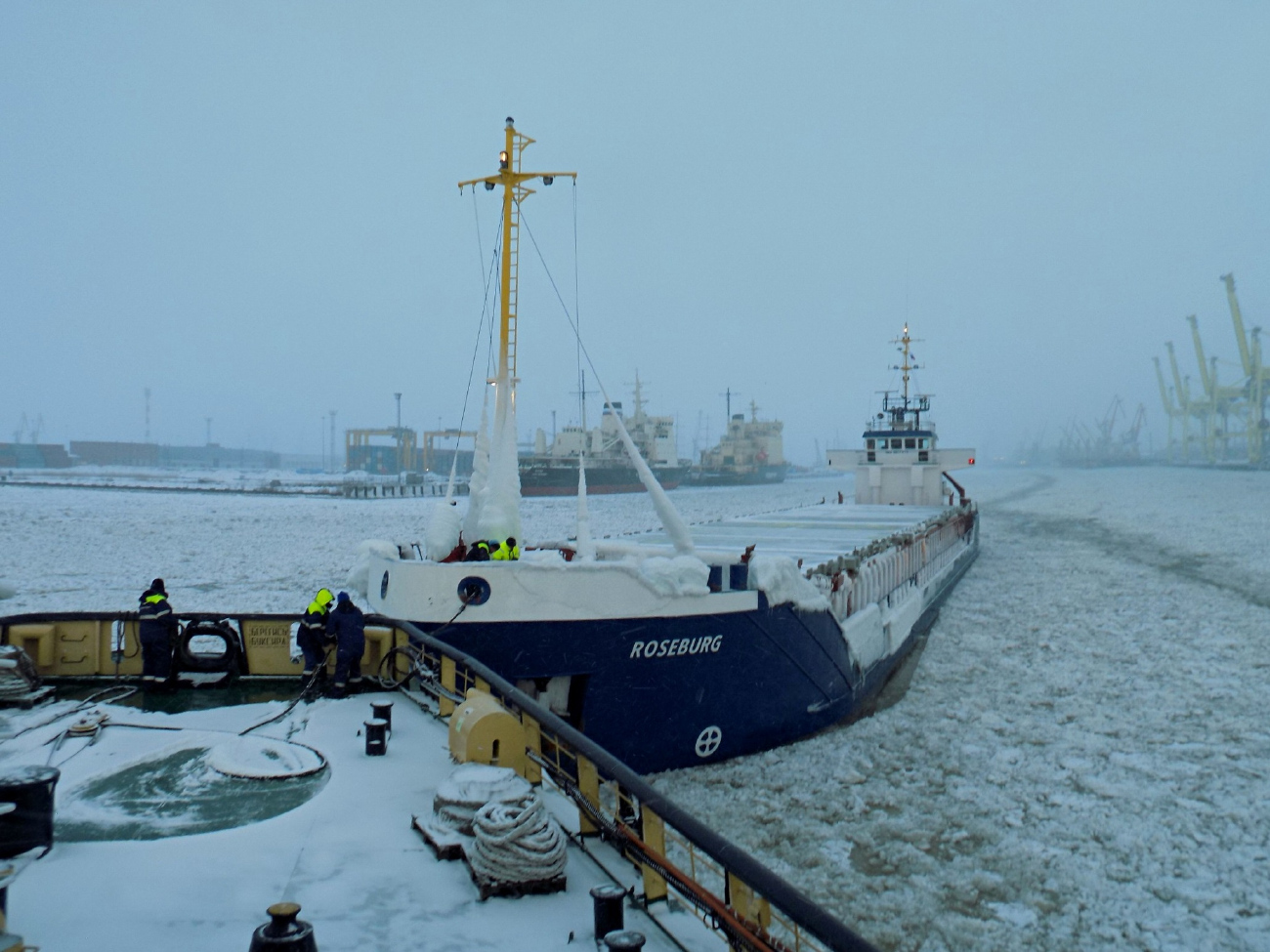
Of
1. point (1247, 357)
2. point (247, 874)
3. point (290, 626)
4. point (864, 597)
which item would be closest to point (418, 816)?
point (247, 874)

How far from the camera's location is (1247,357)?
12850 centimetres

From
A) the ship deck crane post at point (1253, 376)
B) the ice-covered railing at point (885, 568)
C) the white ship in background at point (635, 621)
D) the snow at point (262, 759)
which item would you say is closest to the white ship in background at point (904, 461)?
the ice-covered railing at point (885, 568)

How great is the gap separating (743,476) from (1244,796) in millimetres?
108723

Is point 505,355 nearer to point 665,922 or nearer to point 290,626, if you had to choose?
point 290,626

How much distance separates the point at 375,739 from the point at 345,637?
2.04 metres

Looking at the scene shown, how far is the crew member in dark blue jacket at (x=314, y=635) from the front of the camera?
8.24 meters

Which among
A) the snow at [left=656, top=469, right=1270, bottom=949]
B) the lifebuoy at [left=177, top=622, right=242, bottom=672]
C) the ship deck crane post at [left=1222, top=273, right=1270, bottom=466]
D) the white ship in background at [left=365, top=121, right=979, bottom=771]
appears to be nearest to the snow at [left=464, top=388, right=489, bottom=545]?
the white ship in background at [left=365, top=121, right=979, bottom=771]

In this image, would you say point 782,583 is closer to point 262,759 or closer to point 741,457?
point 262,759

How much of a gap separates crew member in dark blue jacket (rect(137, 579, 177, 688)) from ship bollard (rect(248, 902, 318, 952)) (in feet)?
20.4

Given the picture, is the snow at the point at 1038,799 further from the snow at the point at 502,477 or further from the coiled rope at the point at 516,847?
the snow at the point at 502,477

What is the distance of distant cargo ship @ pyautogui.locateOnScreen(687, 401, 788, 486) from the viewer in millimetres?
114438

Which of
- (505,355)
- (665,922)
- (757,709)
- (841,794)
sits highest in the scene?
(505,355)

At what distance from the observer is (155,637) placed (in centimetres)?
846

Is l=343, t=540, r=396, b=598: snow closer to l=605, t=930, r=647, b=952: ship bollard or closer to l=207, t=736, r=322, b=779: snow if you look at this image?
l=207, t=736, r=322, b=779: snow
